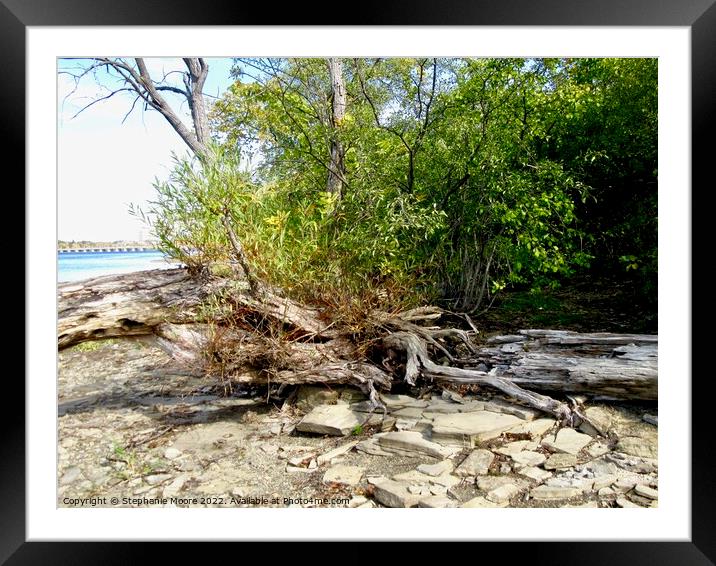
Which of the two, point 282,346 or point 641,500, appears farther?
point 282,346

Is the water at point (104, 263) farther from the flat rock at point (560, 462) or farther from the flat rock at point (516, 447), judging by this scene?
the flat rock at point (560, 462)

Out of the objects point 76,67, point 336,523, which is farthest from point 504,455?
point 76,67

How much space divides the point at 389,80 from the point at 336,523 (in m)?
2.91

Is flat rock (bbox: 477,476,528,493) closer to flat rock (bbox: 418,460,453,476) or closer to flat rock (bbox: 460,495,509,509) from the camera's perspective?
flat rock (bbox: 460,495,509,509)

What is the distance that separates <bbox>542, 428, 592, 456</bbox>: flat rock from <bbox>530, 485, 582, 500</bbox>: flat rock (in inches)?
12.2

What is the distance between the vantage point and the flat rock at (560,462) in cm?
260

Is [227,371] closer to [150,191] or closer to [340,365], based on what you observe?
[340,365]

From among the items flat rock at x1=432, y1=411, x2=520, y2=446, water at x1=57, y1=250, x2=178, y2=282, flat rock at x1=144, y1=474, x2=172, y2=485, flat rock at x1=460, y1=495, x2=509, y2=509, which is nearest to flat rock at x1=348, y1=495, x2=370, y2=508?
flat rock at x1=460, y1=495, x2=509, y2=509

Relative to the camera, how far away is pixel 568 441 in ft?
9.24

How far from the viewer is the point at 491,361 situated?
11.9 ft

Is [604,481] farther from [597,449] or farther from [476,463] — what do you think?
[476,463]

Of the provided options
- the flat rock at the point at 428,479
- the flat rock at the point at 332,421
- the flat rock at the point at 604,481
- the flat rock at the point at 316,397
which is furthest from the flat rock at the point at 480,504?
the flat rock at the point at 316,397

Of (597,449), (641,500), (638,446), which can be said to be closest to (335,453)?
(597,449)

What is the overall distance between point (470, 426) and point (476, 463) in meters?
0.29
